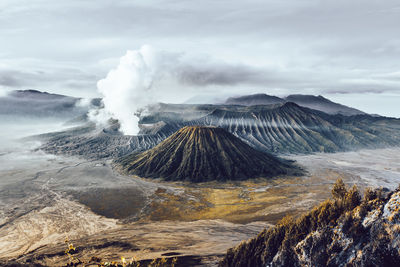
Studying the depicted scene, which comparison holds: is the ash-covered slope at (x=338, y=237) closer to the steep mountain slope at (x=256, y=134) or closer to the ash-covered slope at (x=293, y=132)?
the steep mountain slope at (x=256, y=134)

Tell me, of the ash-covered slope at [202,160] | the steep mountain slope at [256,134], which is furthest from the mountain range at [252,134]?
the ash-covered slope at [202,160]

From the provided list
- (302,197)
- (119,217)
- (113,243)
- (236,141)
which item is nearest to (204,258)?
(113,243)

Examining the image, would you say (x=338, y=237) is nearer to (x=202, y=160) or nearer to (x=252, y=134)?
(x=202, y=160)

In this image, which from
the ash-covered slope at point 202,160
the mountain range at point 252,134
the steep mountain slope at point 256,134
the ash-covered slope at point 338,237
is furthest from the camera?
the steep mountain slope at point 256,134

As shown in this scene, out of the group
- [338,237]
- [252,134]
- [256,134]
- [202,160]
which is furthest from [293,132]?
→ [338,237]

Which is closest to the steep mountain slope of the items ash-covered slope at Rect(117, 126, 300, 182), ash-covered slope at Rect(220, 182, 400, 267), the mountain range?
the mountain range

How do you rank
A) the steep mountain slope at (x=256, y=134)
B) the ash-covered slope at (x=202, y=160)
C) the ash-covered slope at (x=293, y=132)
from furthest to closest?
the ash-covered slope at (x=293, y=132)
the steep mountain slope at (x=256, y=134)
the ash-covered slope at (x=202, y=160)
